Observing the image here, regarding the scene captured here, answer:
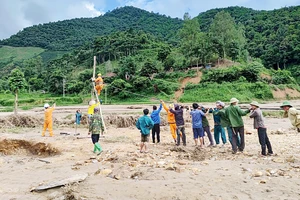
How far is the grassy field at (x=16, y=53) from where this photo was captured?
126000mm

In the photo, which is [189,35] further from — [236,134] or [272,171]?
[272,171]

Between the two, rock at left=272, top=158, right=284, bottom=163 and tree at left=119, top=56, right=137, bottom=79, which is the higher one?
tree at left=119, top=56, right=137, bottom=79

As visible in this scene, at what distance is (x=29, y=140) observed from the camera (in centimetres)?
1241

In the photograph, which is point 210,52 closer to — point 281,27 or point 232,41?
point 232,41

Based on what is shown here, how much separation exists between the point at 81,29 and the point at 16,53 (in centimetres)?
5112

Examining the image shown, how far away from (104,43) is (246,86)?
56.0m

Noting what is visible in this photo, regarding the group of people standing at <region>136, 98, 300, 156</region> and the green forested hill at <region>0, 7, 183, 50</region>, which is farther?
the green forested hill at <region>0, 7, 183, 50</region>

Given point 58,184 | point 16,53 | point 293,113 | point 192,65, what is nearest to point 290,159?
point 293,113

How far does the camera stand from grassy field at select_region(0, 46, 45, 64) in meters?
126

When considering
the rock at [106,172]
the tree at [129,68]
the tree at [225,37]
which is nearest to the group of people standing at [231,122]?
the rock at [106,172]

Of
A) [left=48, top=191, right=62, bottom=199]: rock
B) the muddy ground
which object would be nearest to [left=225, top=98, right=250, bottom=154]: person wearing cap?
the muddy ground

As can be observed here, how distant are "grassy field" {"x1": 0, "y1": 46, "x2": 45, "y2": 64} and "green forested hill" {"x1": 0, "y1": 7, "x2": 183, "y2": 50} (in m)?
7.16

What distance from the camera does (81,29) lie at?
17325 cm

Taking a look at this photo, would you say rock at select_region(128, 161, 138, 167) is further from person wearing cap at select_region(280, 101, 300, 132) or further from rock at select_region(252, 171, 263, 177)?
person wearing cap at select_region(280, 101, 300, 132)
